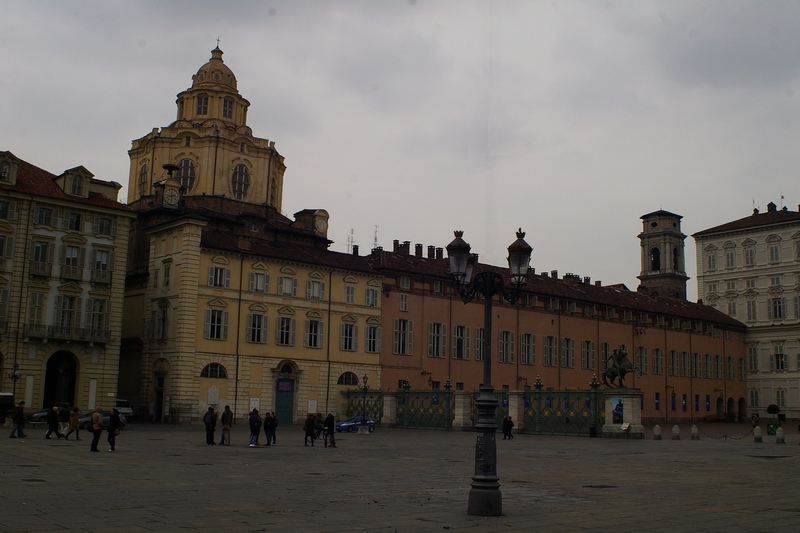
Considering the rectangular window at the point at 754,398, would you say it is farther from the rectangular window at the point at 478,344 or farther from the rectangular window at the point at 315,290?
the rectangular window at the point at 315,290

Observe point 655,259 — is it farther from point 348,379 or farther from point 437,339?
point 348,379

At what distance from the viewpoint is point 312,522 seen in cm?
1347

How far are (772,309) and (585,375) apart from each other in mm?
27171

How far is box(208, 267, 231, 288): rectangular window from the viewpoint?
55.2m

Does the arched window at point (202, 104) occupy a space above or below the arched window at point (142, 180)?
above

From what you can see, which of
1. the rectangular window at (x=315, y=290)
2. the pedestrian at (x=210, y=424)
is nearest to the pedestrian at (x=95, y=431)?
the pedestrian at (x=210, y=424)

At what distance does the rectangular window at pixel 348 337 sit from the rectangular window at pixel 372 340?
3.28ft

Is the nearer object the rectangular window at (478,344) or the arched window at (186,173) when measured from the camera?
the rectangular window at (478,344)

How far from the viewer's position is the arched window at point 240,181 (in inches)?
2837

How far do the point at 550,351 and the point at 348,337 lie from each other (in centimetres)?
2216

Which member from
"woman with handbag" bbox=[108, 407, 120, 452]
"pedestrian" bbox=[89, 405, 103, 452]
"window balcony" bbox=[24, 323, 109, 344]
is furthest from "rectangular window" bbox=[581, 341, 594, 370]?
"pedestrian" bbox=[89, 405, 103, 452]

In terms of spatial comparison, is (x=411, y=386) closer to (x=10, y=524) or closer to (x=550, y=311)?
(x=550, y=311)

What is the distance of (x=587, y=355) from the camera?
79.6 m

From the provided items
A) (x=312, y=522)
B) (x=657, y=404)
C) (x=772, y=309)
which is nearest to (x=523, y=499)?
(x=312, y=522)
